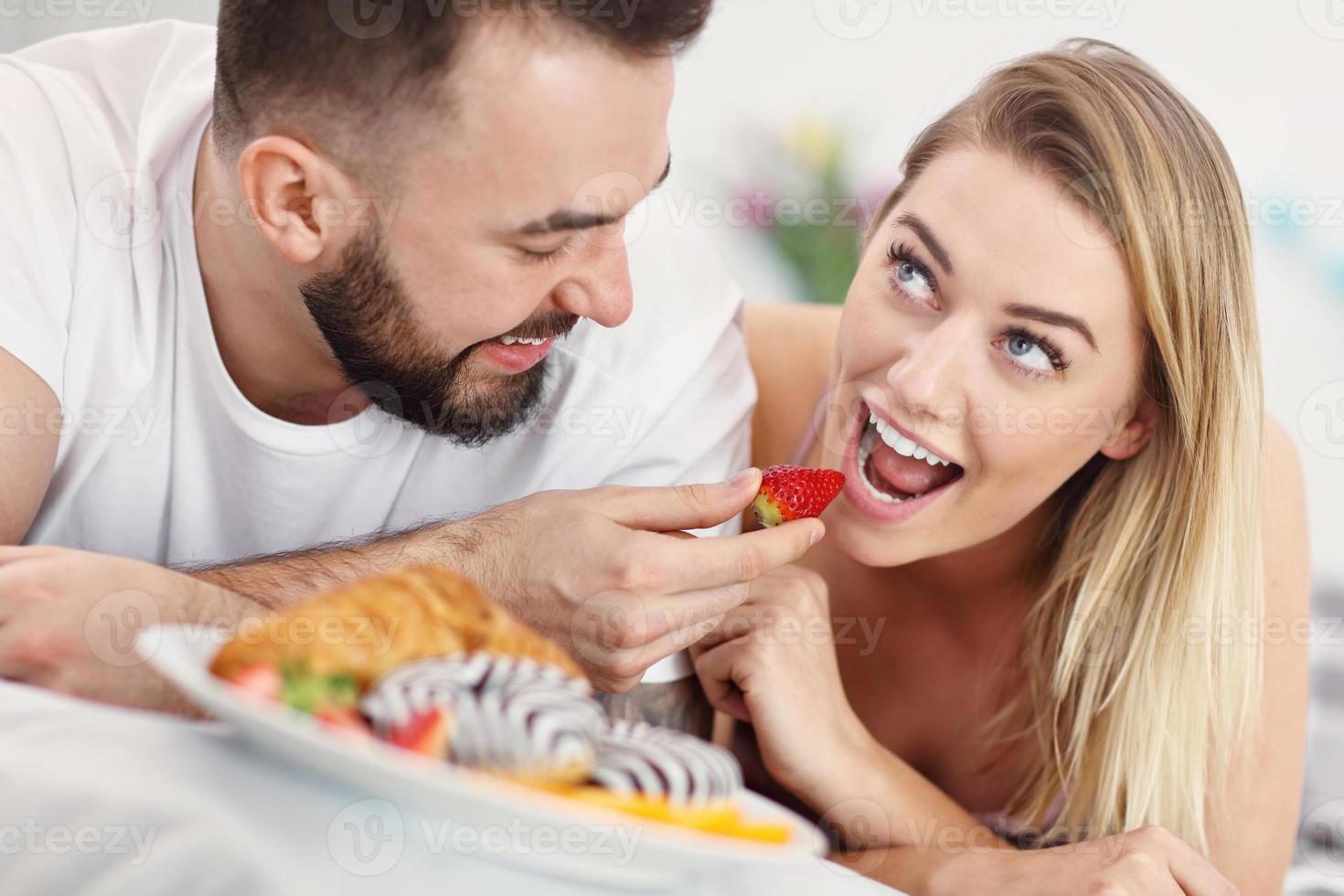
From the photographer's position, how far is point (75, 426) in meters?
1.73

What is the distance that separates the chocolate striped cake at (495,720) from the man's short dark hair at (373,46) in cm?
82

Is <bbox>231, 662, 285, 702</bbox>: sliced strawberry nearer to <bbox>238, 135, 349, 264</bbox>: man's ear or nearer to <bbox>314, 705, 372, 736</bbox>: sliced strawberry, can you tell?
<bbox>314, 705, 372, 736</bbox>: sliced strawberry

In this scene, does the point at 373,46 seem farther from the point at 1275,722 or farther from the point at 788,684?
the point at 1275,722


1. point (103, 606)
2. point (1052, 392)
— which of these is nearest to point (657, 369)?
point (1052, 392)

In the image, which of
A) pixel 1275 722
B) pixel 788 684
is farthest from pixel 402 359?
pixel 1275 722

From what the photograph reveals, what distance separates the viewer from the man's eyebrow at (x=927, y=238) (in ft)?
5.73

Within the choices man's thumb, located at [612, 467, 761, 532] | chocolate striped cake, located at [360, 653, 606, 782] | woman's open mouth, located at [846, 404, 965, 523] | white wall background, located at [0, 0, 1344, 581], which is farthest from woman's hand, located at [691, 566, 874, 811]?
white wall background, located at [0, 0, 1344, 581]

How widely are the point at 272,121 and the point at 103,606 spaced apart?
64 cm

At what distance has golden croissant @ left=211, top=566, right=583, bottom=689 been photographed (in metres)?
0.83

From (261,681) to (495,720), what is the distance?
0.51 feet

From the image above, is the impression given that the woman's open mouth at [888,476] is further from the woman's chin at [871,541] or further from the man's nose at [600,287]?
the man's nose at [600,287]

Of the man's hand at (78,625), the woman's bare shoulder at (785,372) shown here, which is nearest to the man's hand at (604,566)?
the man's hand at (78,625)

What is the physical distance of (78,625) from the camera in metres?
1.21

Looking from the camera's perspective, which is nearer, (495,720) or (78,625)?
(495,720)
